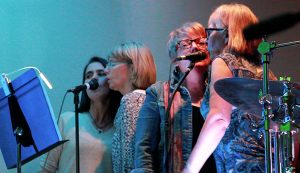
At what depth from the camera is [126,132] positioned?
2.70 meters

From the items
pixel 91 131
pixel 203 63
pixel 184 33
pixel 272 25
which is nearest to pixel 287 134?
pixel 272 25

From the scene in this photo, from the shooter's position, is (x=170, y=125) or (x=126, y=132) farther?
(x=126, y=132)

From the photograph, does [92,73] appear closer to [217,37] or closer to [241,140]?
[217,37]

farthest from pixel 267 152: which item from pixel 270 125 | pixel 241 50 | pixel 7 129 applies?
pixel 7 129

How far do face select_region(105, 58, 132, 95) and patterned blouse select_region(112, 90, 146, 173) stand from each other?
21 centimetres

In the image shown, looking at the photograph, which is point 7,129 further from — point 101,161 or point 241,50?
point 241,50

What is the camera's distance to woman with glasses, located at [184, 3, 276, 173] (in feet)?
6.36

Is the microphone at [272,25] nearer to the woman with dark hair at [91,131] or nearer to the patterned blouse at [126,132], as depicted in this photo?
the patterned blouse at [126,132]

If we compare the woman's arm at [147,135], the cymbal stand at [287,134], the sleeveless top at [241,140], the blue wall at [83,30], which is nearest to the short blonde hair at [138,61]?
the woman's arm at [147,135]

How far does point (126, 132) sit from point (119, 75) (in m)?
0.43

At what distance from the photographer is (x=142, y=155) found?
2475 millimetres

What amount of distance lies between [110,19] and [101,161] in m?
1.06

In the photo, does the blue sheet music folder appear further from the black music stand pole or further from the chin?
the chin

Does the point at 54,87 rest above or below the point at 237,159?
above
